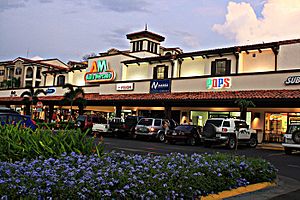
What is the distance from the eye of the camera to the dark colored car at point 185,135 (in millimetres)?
24906

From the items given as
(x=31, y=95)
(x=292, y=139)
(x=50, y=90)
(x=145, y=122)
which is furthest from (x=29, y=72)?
(x=292, y=139)

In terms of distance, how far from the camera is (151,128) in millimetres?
27594

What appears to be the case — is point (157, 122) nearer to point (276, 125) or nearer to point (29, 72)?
point (276, 125)

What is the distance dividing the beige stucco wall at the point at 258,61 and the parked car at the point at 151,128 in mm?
8441

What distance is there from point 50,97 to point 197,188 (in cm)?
3713

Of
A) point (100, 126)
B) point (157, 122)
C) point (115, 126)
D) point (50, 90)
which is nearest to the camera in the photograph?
point (157, 122)

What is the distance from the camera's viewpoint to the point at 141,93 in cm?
3350

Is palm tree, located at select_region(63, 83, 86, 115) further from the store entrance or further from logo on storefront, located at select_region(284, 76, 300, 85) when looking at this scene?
logo on storefront, located at select_region(284, 76, 300, 85)

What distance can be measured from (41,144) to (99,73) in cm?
3290

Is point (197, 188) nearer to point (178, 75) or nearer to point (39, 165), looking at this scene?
point (39, 165)

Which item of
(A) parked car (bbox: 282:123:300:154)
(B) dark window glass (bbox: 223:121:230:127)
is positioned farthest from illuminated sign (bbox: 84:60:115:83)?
(A) parked car (bbox: 282:123:300:154)

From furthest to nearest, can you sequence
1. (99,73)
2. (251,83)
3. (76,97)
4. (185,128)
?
1. (99,73)
2. (76,97)
3. (251,83)
4. (185,128)

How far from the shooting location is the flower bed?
520 cm

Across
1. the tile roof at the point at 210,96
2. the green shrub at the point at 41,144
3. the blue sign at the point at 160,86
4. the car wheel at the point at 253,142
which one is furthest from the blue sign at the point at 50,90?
the green shrub at the point at 41,144
